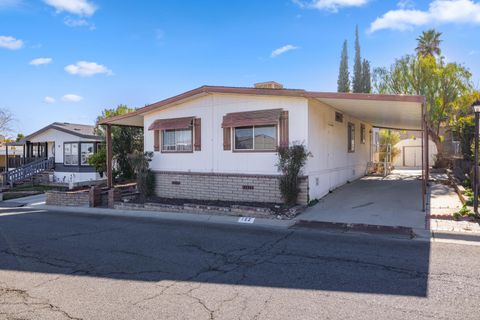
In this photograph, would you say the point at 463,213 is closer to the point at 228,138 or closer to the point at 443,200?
the point at 443,200

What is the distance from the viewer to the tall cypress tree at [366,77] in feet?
118

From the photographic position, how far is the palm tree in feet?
110

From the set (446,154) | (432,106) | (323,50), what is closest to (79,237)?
(323,50)

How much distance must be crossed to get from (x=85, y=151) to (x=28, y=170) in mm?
4545

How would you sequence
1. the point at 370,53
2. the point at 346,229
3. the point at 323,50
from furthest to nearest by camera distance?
the point at 370,53
the point at 323,50
the point at 346,229

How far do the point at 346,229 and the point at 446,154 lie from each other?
20108 millimetres

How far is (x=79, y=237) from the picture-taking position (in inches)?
322

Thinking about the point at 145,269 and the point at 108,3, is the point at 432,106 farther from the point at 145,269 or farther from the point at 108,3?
the point at 145,269

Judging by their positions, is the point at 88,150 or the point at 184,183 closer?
the point at 184,183

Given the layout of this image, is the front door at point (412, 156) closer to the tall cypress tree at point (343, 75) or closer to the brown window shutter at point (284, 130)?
the tall cypress tree at point (343, 75)

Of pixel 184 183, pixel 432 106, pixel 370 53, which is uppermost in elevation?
pixel 370 53

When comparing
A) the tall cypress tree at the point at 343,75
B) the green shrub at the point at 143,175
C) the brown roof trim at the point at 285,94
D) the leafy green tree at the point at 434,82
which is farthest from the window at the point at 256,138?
the tall cypress tree at the point at 343,75

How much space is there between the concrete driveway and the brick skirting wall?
1053 mm

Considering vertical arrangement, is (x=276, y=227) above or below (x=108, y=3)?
below
